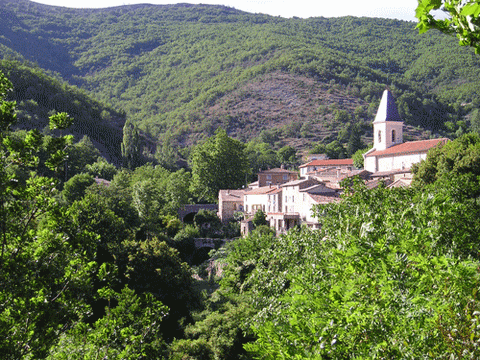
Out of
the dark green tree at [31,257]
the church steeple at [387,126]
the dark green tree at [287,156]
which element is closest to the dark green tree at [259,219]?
the church steeple at [387,126]

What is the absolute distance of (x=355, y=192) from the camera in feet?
55.8

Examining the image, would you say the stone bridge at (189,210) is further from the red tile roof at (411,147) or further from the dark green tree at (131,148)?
the dark green tree at (131,148)

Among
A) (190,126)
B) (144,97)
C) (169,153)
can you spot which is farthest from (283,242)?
(144,97)

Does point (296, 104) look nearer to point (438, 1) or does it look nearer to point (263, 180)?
point (263, 180)

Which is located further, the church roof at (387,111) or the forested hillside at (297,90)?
the forested hillside at (297,90)

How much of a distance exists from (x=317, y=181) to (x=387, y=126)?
19790 mm

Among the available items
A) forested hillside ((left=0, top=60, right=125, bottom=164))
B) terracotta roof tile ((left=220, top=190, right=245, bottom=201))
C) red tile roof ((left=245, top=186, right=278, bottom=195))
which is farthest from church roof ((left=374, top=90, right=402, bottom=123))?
forested hillside ((left=0, top=60, right=125, bottom=164))

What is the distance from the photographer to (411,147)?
59.5 m

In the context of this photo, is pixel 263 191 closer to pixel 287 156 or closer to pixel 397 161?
pixel 397 161

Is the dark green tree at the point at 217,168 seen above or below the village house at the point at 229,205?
above

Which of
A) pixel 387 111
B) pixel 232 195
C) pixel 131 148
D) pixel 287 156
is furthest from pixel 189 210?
pixel 287 156

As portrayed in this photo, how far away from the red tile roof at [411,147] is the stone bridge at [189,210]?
71.2ft

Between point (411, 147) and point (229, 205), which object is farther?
point (229, 205)

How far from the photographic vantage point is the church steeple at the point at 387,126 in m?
66.6
